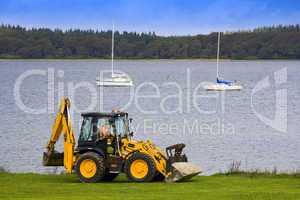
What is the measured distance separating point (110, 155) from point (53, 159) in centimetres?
158

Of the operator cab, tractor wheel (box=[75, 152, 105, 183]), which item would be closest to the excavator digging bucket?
the operator cab

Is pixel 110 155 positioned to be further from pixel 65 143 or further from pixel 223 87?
pixel 223 87

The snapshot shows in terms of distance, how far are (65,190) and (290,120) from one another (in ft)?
136

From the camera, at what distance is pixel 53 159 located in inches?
974

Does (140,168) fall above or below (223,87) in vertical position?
below

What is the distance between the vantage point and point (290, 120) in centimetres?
6212

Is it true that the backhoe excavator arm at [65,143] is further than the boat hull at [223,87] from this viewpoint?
No

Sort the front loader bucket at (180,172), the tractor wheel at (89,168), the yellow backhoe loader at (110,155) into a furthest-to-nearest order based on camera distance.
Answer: the tractor wheel at (89,168) < the yellow backhoe loader at (110,155) < the front loader bucket at (180,172)

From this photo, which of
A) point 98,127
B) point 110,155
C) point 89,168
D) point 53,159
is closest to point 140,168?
point 110,155

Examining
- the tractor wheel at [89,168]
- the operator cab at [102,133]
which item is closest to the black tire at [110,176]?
the tractor wheel at [89,168]

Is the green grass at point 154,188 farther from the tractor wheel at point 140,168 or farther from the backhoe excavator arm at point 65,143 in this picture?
the backhoe excavator arm at point 65,143

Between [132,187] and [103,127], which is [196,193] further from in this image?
[103,127]

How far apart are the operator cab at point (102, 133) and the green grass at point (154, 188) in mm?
936

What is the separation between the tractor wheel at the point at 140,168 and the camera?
23.7 m
